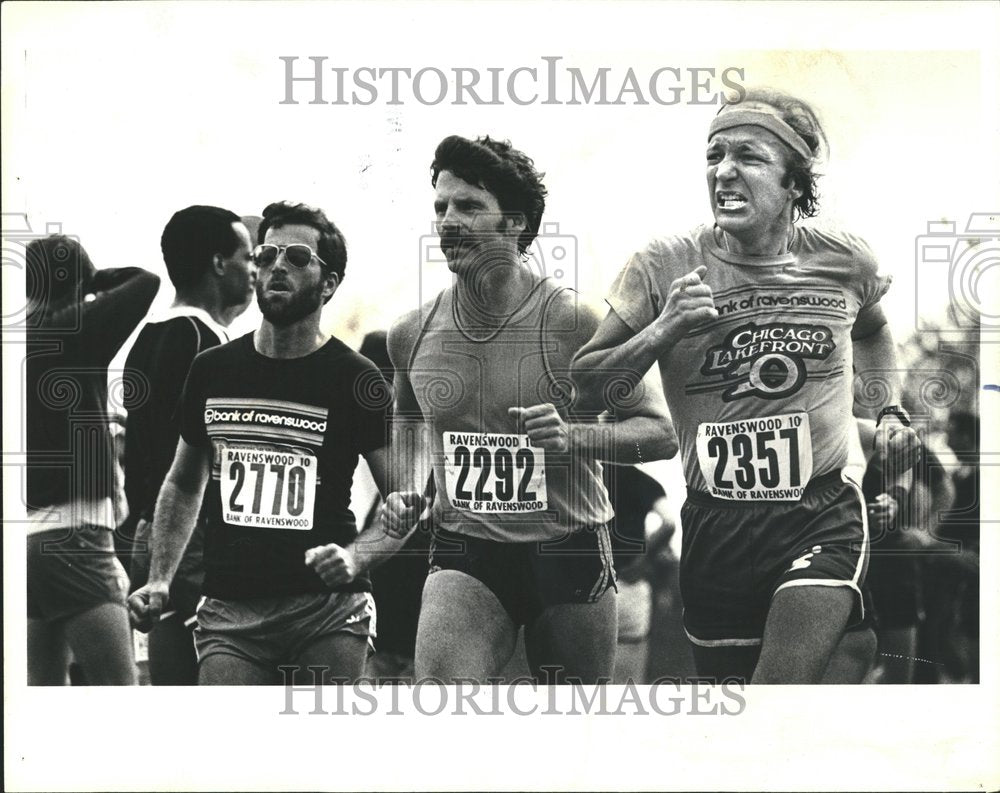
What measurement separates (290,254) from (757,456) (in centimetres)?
209

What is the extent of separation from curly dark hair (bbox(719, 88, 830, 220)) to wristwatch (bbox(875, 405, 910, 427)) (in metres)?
0.86

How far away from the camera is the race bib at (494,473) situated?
4.34 meters

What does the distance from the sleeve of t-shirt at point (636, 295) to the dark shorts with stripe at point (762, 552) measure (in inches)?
29.8

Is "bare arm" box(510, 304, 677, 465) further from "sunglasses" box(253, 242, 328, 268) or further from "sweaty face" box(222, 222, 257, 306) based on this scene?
"sweaty face" box(222, 222, 257, 306)

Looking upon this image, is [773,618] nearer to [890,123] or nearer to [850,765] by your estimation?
[850,765]

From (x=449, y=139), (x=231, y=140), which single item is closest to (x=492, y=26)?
(x=449, y=139)

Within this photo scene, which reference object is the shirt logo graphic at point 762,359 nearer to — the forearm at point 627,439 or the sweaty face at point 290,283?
the forearm at point 627,439

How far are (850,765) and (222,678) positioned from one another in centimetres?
262

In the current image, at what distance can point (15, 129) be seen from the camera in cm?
444

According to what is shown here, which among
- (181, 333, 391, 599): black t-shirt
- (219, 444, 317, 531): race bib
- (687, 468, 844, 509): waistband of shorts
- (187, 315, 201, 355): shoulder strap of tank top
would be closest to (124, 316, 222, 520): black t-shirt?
(187, 315, 201, 355): shoulder strap of tank top

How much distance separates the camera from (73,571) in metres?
4.45

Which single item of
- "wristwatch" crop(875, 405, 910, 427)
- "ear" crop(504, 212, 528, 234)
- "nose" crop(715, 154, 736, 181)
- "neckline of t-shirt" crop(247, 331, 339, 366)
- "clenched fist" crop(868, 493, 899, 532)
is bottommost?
"clenched fist" crop(868, 493, 899, 532)

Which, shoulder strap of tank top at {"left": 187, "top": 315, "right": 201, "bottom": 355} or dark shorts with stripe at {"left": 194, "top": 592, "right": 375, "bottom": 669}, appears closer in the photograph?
dark shorts with stripe at {"left": 194, "top": 592, "right": 375, "bottom": 669}

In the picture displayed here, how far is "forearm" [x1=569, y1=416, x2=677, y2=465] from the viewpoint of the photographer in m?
4.33
